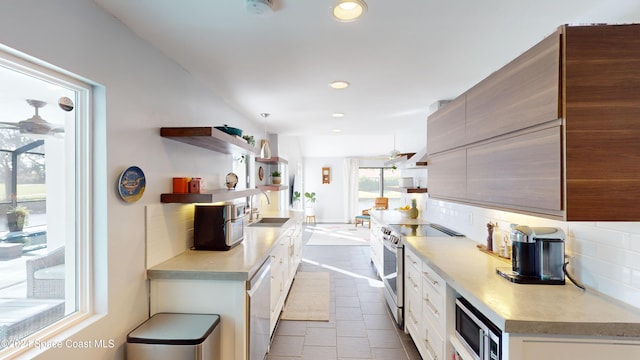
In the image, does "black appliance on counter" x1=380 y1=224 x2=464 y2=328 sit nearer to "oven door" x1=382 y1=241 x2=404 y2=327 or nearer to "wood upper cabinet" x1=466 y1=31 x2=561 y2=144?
"oven door" x1=382 y1=241 x2=404 y2=327

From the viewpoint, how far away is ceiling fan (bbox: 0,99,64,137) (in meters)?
1.21

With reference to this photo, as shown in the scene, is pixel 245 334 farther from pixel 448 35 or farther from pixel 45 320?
pixel 448 35

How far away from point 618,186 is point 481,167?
0.68 m

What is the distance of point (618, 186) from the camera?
1.17 metres

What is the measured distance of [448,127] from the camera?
2334 millimetres

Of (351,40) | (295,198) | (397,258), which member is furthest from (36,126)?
(295,198)

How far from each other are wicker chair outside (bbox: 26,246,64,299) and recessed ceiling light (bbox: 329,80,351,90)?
84.4 inches

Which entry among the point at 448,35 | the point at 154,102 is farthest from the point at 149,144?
the point at 448,35

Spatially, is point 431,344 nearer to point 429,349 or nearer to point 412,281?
point 429,349

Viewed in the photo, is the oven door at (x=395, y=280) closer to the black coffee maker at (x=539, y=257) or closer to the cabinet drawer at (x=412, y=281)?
the cabinet drawer at (x=412, y=281)

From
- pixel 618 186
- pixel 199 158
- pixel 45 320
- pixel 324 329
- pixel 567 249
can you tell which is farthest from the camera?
pixel 324 329

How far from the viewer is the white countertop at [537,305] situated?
117cm

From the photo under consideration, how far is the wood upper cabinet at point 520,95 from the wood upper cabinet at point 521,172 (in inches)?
2.9

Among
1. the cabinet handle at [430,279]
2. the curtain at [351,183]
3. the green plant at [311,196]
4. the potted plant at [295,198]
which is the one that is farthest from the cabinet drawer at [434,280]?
the curtain at [351,183]
